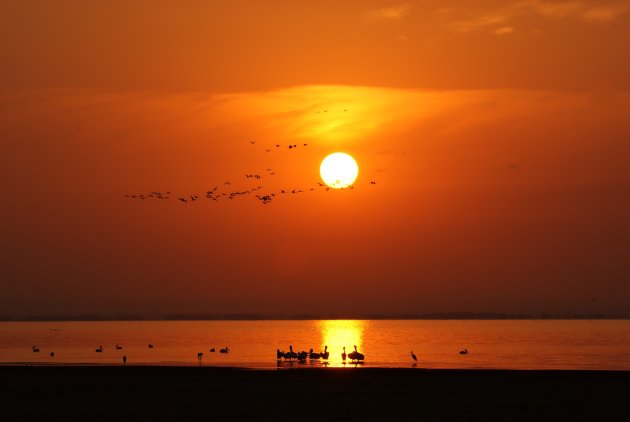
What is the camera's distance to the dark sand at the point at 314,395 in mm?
29891

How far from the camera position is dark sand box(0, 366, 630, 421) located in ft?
98.1

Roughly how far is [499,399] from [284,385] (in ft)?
36.5

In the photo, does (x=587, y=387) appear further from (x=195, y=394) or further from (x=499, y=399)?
(x=195, y=394)

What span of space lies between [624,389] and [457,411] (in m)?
12.6

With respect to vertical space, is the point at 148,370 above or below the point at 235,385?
above

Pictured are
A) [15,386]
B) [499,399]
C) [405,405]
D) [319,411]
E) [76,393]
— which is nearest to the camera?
[319,411]

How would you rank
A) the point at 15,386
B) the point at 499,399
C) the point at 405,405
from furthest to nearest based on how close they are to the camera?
1. the point at 15,386
2. the point at 499,399
3. the point at 405,405

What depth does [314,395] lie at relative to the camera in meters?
36.4

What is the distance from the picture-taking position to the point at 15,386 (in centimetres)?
4028

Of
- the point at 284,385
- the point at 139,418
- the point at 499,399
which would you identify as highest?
the point at 284,385

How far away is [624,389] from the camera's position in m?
39.6

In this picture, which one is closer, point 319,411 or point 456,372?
point 319,411

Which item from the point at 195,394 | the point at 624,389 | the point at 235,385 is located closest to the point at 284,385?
the point at 235,385

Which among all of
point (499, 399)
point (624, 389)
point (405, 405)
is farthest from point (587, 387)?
point (405, 405)
